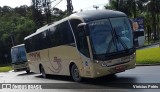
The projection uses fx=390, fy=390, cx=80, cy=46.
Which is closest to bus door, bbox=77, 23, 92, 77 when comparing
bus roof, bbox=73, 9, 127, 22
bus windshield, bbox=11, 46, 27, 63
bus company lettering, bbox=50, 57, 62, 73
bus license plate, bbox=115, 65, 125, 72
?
bus roof, bbox=73, 9, 127, 22

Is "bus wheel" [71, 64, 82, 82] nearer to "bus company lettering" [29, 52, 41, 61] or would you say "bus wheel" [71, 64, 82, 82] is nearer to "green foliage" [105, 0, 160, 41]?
"bus company lettering" [29, 52, 41, 61]

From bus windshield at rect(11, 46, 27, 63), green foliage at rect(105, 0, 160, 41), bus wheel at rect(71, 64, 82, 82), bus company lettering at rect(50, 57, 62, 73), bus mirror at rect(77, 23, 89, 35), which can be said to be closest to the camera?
bus mirror at rect(77, 23, 89, 35)

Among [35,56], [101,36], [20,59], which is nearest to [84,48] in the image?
[101,36]

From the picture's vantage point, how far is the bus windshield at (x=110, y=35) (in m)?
16.3

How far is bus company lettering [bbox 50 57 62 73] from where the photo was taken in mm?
21020

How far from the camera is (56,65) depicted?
71.2 feet

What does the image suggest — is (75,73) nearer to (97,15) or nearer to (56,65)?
(56,65)

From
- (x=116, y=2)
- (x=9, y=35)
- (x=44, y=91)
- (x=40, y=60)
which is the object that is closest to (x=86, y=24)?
(x=44, y=91)

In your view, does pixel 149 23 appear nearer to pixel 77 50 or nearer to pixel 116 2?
pixel 116 2

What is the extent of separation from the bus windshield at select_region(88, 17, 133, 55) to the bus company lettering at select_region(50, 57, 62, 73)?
15.9 feet

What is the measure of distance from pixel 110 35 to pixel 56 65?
6.01 m

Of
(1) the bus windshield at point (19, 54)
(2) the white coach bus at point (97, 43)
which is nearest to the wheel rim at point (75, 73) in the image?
(2) the white coach bus at point (97, 43)

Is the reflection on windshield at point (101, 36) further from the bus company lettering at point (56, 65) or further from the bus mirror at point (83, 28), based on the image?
the bus company lettering at point (56, 65)

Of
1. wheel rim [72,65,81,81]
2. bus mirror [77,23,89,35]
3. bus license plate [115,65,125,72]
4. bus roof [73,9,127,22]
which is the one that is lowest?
wheel rim [72,65,81,81]
